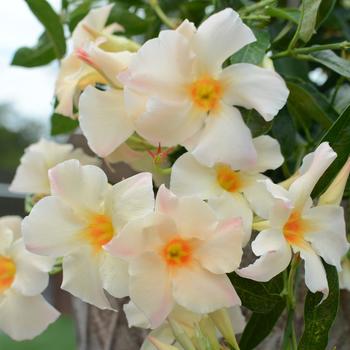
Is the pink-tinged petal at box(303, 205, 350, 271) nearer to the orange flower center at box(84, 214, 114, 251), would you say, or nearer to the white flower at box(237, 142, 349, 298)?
the white flower at box(237, 142, 349, 298)

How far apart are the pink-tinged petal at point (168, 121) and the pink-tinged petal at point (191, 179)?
0.05ft

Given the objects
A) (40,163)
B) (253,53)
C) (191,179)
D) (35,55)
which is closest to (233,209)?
(191,179)

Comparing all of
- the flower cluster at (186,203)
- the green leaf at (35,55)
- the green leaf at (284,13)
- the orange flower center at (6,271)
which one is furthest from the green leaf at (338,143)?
the green leaf at (35,55)

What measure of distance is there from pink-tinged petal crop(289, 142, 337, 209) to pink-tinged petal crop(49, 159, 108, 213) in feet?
0.41

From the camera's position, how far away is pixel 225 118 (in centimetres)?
43

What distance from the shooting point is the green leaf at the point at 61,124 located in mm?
674

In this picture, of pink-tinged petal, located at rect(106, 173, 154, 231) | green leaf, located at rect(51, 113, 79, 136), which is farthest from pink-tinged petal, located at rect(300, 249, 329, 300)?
green leaf, located at rect(51, 113, 79, 136)

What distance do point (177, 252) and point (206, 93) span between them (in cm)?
12

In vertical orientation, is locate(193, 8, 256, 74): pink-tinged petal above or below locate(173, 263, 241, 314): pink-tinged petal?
above

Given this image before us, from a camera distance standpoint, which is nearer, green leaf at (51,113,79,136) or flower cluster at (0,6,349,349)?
flower cluster at (0,6,349,349)

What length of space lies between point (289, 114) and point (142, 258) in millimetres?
251

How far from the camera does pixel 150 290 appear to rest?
38 centimetres

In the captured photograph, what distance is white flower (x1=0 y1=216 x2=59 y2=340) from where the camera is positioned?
47cm

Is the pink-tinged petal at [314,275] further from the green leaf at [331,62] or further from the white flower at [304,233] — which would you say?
the green leaf at [331,62]
